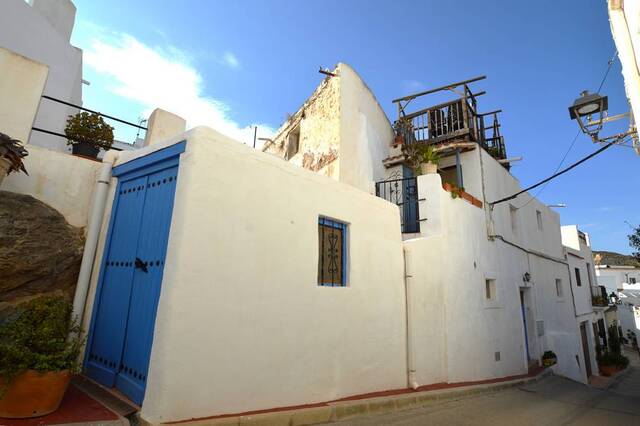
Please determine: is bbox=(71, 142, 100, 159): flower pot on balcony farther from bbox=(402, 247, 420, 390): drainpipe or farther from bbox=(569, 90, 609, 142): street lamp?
bbox=(569, 90, 609, 142): street lamp

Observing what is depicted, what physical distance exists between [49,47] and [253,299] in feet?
37.8

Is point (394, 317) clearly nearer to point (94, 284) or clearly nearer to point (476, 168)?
point (94, 284)

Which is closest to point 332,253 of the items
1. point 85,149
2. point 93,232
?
point 93,232

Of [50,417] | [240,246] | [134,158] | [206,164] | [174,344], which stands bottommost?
[50,417]

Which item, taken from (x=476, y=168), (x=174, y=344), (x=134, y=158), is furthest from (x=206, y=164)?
(x=476, y=168)

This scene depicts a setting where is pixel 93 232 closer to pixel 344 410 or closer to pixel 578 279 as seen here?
pixel 344 410

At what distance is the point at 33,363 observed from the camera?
297cm

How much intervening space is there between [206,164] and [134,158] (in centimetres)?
158

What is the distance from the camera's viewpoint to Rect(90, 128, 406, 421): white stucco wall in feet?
11.2

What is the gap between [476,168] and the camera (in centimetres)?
1041

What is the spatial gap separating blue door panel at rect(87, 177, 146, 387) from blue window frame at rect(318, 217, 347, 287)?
2525 mm

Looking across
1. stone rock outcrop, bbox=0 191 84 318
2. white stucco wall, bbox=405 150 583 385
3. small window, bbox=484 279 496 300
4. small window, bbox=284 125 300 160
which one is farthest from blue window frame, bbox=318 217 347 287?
small window, bbox=284 125 300 160

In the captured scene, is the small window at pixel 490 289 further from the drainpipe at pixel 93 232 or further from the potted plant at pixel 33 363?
the potted plant at pixel 33 363

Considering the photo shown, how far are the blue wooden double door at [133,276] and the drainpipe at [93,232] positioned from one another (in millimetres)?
175
